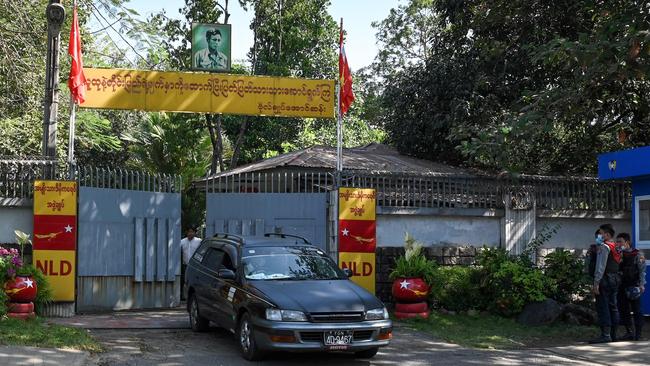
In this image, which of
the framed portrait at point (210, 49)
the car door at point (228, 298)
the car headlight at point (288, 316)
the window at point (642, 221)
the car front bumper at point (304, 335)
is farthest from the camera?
the framed portrait at point (210, 49)

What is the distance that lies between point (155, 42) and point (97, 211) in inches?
282

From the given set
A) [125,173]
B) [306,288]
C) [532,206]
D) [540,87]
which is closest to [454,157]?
[540,87]

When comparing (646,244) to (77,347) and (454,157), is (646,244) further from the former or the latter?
(77,347)

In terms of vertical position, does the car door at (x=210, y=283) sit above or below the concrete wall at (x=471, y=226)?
below

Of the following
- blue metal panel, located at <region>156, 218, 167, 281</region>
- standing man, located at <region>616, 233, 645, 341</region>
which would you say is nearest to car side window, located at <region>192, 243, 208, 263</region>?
blue metal panel, located at <region>156, 218, 167, 281</region>

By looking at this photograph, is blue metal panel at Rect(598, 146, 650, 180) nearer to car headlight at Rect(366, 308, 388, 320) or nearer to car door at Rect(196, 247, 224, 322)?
car headlight at Rect(366, 308, 388, 320)

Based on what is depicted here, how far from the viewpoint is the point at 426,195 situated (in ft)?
45.6

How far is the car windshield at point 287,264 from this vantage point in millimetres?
9391

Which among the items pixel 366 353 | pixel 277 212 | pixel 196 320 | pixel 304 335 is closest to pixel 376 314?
pixel 366 353

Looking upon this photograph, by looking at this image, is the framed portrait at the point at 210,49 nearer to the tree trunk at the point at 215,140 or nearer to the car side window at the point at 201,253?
the car side window at the point at 201,253

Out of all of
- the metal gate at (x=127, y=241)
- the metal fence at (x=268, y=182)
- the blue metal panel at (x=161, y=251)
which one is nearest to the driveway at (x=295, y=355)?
the metal gate at (x=127, y=241)

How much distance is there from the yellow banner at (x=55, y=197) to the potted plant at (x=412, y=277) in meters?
5.83

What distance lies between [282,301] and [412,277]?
4.73m

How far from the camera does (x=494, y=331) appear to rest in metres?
11.8
